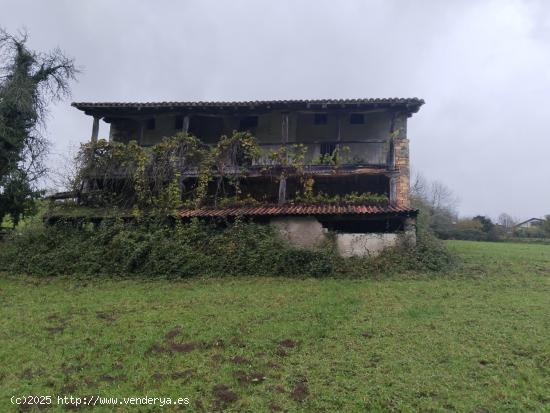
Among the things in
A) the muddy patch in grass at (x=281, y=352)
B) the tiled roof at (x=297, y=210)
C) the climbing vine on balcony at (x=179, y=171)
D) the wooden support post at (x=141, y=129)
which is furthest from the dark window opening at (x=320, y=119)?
the muddy patch in grass at (x=281, y=352)

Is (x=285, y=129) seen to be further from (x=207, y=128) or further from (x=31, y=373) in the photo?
(x=31, y=373)

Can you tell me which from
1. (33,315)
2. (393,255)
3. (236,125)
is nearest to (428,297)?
(393,255)

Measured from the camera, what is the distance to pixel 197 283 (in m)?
12.4

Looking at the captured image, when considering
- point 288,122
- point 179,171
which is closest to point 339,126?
point 288,122

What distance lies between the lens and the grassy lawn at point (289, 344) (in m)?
5.84

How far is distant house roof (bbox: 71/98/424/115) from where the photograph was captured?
15.8 metres

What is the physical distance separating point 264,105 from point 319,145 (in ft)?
9.32

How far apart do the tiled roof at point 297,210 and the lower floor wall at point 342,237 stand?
1.20 ft

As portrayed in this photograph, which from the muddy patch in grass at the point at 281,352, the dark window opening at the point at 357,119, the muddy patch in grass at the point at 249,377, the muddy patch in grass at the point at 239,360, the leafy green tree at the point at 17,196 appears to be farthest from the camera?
the dark window opening at the point at 357,119

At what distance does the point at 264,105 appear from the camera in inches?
645

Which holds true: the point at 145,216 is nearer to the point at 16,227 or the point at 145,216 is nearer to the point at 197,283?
the point at 197,283

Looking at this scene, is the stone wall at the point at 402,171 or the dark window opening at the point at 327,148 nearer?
the stone wall at the point at 402,171

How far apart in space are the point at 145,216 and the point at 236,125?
6.29 meters

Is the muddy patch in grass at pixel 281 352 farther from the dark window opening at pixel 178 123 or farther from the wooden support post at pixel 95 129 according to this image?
the dark window opening at pixel 178 123
